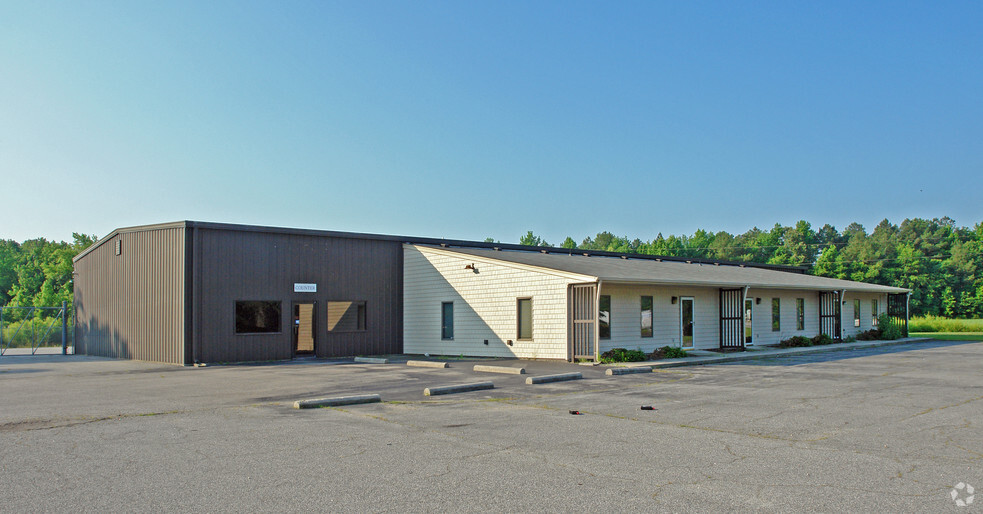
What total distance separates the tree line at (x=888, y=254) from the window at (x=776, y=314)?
141 feet

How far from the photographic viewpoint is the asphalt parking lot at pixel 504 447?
5516 millimetres

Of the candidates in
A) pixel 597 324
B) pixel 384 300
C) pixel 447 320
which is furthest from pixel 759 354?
pixel 384 300

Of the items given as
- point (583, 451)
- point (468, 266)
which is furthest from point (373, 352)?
point (583, 451)

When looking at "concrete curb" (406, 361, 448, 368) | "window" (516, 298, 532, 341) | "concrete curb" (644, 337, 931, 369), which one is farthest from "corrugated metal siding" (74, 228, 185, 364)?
"concrete curb" (644, 337, 931, 369)

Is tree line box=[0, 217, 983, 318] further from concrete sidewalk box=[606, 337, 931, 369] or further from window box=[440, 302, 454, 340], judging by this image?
concrete sidewalk box=[606, 337, 931, 369]

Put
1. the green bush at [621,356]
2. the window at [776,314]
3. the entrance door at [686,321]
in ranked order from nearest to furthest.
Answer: the green bush at [621,356] → the entrance door at [686,321] → the window at [776,314]

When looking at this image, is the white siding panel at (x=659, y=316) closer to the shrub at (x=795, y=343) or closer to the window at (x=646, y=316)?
the window at (x=646, y=316)

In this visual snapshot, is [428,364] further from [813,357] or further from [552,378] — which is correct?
[813,357]

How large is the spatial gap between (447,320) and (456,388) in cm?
1191

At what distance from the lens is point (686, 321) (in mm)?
23016

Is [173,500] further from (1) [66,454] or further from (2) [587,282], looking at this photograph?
(2) [587,282]

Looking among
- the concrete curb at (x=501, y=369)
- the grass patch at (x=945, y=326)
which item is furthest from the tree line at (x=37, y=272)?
the grass patch at (x=945, y=326)

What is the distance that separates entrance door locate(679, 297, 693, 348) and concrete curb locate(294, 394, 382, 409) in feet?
45.5

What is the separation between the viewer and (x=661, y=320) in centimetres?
2203
